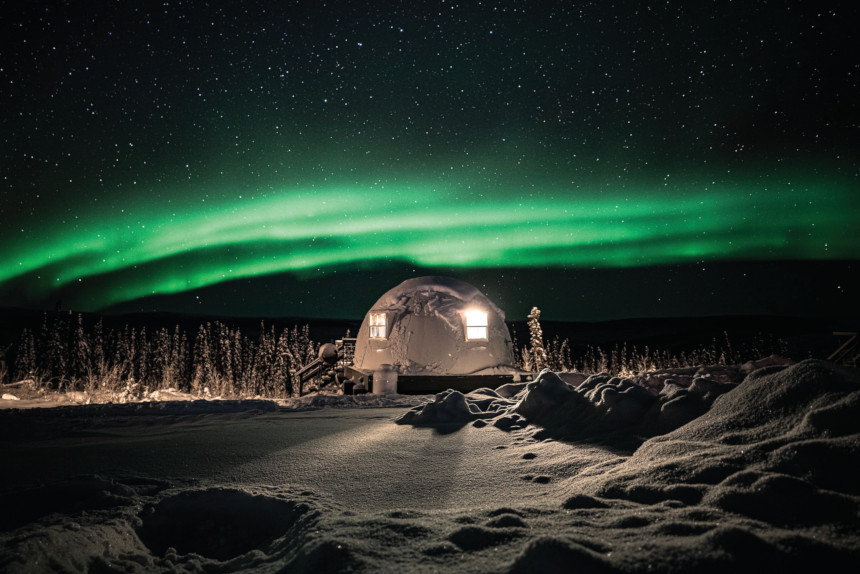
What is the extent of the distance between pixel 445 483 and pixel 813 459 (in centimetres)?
201

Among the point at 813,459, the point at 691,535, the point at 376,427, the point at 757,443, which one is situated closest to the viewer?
the point at 691,535

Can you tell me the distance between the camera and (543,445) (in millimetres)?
3648

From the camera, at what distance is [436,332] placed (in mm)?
14414

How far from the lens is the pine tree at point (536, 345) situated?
58.4 feet

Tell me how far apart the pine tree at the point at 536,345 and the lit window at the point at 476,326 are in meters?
4.00

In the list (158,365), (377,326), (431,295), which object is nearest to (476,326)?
(431,295)

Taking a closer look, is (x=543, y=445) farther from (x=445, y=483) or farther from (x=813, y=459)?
(x=813, y=459)

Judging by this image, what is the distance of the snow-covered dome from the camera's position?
14273mm

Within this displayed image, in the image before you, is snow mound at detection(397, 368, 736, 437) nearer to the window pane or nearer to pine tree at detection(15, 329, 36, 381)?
the window pane

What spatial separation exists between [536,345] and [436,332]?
617 cm

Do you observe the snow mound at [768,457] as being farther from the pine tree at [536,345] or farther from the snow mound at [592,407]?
the pine tree at [536,345]

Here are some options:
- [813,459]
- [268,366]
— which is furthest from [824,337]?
[813,459]

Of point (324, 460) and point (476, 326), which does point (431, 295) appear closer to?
point (476, 326)

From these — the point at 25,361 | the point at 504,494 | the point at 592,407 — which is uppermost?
the point at 592,407
